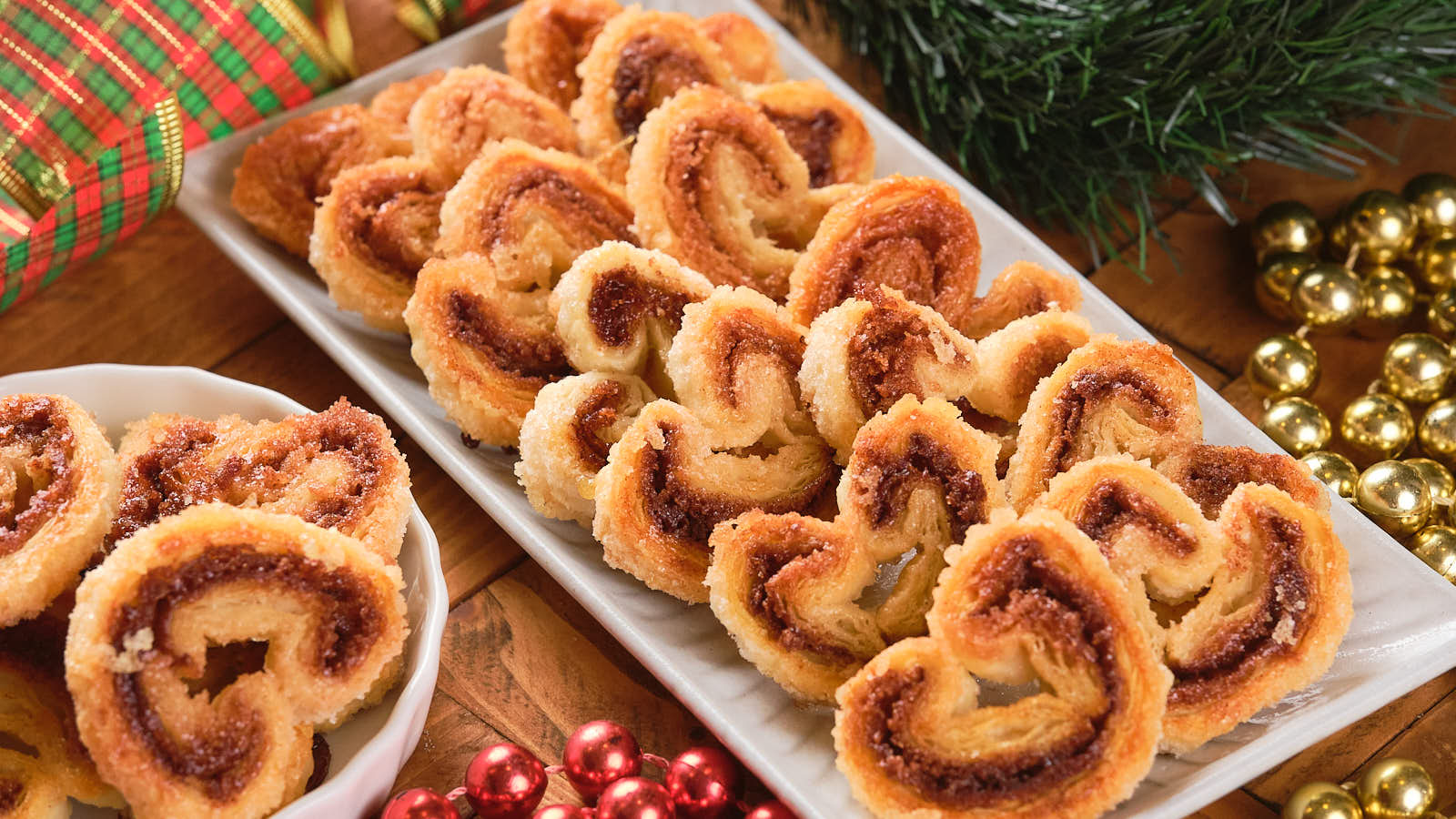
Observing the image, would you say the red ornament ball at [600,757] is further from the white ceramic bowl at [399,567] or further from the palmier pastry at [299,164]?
the palmier pastry at [299,164]

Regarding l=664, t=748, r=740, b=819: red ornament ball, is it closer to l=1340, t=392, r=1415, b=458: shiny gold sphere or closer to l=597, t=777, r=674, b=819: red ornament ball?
l=597, t=777, r=674, b=819: red ornament ball

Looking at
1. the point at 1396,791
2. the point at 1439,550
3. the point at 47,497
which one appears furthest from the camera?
the point at 1439,550

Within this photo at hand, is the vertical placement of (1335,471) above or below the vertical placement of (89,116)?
below

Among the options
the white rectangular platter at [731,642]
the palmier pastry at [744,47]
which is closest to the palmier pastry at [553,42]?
the palmier pastry at [744,47]

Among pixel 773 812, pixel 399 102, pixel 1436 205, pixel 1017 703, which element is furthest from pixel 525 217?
pixel 1436 205

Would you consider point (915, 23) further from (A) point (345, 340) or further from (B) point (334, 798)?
(B) point (334, 798)

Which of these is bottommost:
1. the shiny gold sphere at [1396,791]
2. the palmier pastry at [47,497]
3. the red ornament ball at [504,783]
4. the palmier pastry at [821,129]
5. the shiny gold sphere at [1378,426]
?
the shiny gold sphere at [1378,426]

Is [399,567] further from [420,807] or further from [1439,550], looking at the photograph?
[1439,550]

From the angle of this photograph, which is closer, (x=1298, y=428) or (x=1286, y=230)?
(x=1298, y=428)

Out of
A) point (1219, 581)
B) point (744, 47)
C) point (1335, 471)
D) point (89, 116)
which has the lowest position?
point (1335, 471)
